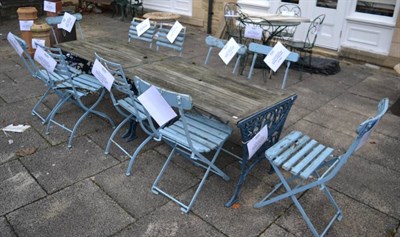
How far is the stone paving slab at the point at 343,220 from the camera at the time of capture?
256 centimetres

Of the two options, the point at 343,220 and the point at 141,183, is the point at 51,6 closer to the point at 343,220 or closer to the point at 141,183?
the point at 141,183

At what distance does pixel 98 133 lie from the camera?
12.5ft

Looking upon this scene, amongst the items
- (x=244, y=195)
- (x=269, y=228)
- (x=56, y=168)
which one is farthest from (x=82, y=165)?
(x=269, y=228)

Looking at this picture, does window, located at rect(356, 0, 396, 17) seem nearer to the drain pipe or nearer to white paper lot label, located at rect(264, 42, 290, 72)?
the drain pipe

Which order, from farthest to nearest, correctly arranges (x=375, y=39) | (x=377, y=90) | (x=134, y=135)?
(x=375, y=39) → (x=377, y=90) → (x=134, y=135)

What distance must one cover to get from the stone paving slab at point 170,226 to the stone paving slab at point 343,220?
585 millimetres

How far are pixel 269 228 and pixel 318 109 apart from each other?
8.39 ft

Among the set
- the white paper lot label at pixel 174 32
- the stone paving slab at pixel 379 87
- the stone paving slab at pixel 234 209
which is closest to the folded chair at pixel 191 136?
the stone paving slab at pixel 234 209

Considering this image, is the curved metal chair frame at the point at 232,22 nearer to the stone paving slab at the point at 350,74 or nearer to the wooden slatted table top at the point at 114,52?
the stone paving slab at the point at 350,74

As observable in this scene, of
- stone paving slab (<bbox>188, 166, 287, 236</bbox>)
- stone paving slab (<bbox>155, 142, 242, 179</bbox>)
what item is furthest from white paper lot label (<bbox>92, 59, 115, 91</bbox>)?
stone paving slab (<bbox>188, 166, 287, 236</bbox>)

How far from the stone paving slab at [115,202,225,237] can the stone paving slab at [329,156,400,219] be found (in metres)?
1.30

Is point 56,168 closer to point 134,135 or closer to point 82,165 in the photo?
point 82,165

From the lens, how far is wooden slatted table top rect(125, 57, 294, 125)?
2.63 metres

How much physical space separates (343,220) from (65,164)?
7.97 ft
